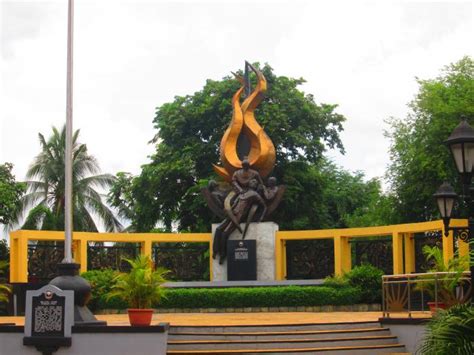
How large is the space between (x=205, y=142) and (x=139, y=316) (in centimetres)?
1862

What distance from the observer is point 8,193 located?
32344mm

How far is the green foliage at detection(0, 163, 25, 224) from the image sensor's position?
32219mm

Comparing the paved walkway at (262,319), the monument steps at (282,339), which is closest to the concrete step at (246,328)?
the monument steps at (282,339)

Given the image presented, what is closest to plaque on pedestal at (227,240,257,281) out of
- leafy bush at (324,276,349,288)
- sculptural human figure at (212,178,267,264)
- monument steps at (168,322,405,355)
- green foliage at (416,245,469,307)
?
sculptural human figure at (212,178,267,264)

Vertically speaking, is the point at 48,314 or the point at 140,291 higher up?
the point at 140,291

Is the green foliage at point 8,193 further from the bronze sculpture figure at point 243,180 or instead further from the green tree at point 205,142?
the bronze sculpture figure at point 243,180

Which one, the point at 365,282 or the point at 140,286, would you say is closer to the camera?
the point at 140,286

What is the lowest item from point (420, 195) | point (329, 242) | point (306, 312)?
point (306, 312)

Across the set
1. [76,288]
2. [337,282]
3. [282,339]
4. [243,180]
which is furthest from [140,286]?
[243,180]

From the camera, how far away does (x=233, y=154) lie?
24000mm

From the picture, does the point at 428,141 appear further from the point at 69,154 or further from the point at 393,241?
the point at 69,154

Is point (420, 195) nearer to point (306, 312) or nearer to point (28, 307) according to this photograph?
point (306, 312)

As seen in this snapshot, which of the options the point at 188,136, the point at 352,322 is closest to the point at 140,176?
the point at 188,136

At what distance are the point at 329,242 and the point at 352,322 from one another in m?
9.90
